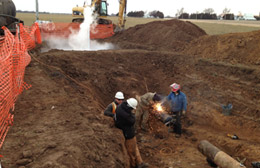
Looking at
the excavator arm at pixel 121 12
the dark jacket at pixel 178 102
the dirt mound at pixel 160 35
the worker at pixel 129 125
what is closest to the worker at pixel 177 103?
the dark jacket at pixel 178 102

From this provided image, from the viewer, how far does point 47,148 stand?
4.17m

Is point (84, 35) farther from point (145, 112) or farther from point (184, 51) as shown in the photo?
point (145, 112)

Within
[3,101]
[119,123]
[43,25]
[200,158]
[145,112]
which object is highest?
[43,25]

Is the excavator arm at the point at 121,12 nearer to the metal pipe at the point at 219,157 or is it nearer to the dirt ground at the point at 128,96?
the dirt ground at the point at 128,96

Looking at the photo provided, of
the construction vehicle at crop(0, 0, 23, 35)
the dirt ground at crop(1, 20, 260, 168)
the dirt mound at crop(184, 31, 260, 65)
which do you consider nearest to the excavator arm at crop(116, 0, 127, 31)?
the dirt ground at crop(1, 20, 260, 168)

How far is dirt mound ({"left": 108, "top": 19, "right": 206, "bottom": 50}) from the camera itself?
721 inches

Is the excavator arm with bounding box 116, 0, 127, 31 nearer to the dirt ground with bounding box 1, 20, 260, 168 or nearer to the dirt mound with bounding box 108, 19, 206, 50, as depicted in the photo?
the dirt mound with bounding box 108, 19, 206, 50

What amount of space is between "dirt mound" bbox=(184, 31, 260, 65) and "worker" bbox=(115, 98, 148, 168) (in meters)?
8.91

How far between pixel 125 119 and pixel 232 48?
10.6 metres

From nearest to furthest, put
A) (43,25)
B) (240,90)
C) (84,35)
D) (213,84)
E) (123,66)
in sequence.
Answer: (240,90), (213,84), (123,66), (43,25), (84,35)

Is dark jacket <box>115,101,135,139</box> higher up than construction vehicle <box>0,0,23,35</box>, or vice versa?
construction vehicle <box>0,0,23,35</box>

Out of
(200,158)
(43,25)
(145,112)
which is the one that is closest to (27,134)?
(145,112)

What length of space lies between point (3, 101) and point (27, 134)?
51.2 inches

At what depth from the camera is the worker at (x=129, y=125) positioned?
535 cm
